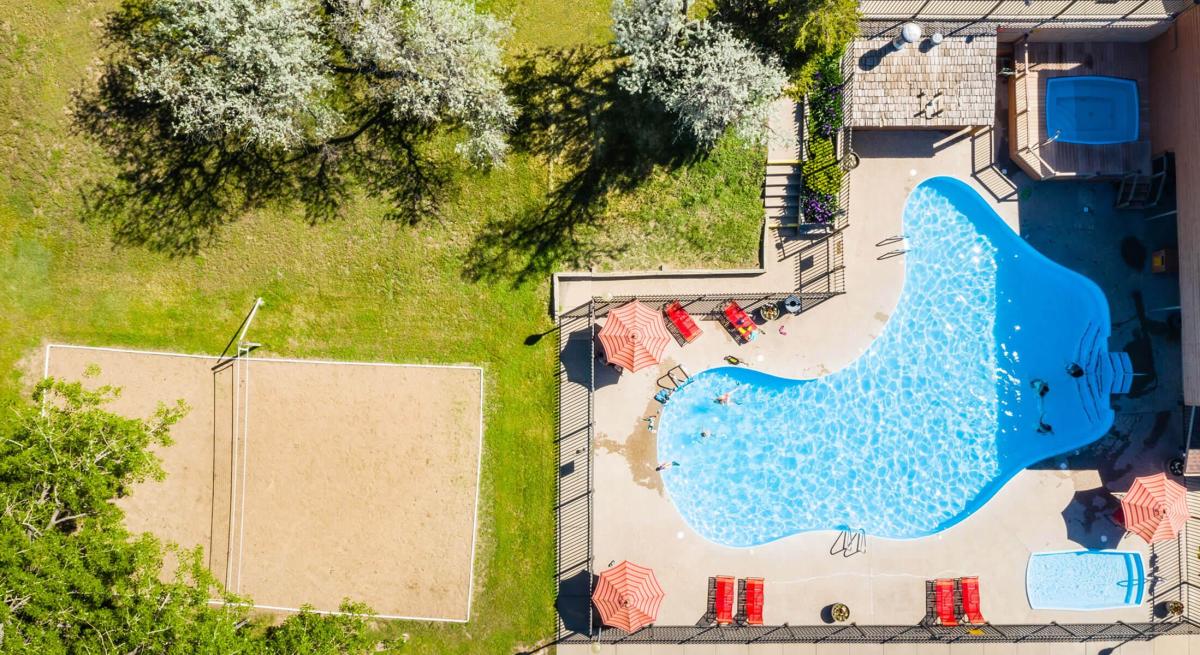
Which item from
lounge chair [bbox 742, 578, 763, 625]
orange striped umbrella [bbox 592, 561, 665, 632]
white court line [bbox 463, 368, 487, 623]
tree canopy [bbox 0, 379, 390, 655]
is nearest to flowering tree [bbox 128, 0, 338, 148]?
tree canopy [bbox 0, 379, 390, 655]

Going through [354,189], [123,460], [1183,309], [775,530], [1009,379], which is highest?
[354,189]

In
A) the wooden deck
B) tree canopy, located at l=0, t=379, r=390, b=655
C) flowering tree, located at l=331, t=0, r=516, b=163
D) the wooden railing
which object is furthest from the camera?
the wooden deck

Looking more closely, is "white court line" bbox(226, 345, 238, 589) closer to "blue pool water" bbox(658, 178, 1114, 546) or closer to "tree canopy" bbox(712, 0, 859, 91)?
"blue pool water" bbox(658, 178, 1114, 546)

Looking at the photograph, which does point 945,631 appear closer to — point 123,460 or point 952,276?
point 952,276

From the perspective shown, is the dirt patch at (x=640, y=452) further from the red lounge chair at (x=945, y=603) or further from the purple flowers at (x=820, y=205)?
the red lounge chair at (x=945, y=603)

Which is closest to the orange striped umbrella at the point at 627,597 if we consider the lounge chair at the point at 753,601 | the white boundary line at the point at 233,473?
the lounge chair at the point at 753,601

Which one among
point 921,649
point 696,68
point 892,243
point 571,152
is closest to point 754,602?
point 921,649

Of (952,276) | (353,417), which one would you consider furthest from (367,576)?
(952,276)
